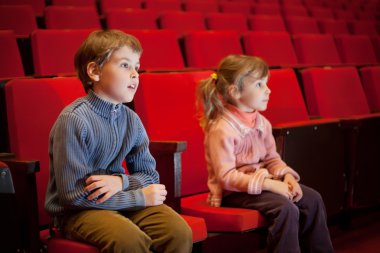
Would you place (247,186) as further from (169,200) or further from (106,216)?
(106,216)

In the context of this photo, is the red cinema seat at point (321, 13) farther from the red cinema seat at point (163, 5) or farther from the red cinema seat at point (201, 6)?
the red cinema seat at point (163, 5)

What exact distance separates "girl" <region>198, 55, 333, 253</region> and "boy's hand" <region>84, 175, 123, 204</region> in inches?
7.1

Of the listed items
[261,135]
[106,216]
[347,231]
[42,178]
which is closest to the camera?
[106,216]

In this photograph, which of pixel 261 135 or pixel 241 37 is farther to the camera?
pixel 241 37

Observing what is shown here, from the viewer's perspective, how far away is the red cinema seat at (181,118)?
2.48 feet

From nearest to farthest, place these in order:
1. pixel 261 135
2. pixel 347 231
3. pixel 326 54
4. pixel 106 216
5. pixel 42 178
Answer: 1. pixel 106 216
2. pixel 42 178
3. pixel 261 135
4. pixel 347 231
5. pixel 326 54

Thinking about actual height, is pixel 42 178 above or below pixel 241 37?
below

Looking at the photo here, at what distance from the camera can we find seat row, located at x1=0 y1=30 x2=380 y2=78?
944 millimetres

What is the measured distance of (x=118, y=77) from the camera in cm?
58

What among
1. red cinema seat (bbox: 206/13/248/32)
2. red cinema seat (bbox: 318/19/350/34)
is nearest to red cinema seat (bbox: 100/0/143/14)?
red cinema seat (bbox: 206/13/248/32)

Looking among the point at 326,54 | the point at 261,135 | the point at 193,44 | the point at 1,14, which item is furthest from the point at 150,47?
the point at 326,54

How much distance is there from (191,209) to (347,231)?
1.36 feet

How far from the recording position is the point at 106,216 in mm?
532

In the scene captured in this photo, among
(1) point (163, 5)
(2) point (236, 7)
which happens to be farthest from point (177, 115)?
(2) point (236, 7)
